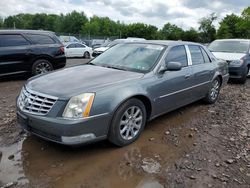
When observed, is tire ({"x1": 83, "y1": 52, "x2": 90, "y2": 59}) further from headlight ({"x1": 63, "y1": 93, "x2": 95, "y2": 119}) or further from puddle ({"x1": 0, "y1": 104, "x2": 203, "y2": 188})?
headlight ({"x1": 63, "y1": 93, "x2": 95, "y2": 119})

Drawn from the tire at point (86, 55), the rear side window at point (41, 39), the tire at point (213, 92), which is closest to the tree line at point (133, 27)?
the tire at point (86, 55)

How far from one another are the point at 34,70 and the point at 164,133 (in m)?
5.71

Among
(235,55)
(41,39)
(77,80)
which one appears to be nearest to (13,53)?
(41,39)

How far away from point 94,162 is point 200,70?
3.23m

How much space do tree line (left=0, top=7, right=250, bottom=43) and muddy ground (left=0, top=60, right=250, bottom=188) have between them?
4053cm

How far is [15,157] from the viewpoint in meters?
3.72

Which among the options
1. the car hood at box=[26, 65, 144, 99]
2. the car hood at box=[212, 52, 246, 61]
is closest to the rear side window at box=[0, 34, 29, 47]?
the car hood at box=[26, 65, 144, 99]

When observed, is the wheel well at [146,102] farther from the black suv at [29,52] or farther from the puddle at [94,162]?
the black suv at [29,52]

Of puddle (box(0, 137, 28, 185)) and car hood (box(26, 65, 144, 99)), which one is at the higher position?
car hood (box(26, 65, 144, 99))

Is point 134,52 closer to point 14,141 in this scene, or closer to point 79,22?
point 14,141

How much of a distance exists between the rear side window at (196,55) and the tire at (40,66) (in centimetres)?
522

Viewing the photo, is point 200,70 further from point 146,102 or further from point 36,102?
point 36,102

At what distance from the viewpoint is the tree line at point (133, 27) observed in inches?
1816

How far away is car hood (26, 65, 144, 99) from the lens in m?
3.61
